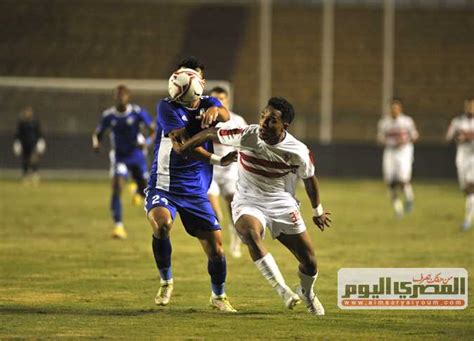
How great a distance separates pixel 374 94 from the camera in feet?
156

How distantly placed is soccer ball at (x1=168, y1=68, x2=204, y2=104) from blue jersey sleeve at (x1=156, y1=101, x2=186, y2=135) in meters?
0.12

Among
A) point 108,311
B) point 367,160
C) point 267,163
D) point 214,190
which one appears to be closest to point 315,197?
point 267,163

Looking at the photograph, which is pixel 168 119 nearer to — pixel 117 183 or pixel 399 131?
pixel 117 183

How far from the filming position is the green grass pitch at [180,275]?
9719 mm

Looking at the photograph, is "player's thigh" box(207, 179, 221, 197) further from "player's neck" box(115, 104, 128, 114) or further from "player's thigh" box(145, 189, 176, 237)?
"player's thigh" box(145, 189, 176, 237)

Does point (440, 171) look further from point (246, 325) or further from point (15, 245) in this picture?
point (246, 325)

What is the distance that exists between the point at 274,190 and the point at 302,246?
592 millimetres

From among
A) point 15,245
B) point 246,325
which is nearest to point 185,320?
point 246,325

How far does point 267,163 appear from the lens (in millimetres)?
10562

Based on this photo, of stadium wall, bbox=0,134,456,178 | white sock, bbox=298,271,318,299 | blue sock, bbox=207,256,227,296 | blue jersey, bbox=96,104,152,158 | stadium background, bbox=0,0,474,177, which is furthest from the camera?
stadium background, bbox=0,0,474,177

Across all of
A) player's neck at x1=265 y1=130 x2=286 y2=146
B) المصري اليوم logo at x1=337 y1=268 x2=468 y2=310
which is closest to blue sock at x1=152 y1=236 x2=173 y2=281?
player's neck at x1=265 y1=130 x2=286 y2=146

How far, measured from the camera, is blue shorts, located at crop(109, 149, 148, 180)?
19.2m

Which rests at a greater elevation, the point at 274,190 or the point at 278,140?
the point at 278,140

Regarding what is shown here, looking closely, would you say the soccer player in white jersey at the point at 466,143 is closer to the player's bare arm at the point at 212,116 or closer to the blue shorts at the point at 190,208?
the blue shorts at the point at 190,208
